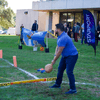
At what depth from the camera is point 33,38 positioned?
14.5m

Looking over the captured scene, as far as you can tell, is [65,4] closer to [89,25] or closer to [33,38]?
[33,38]

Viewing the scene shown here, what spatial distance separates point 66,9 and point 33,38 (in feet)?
57.2

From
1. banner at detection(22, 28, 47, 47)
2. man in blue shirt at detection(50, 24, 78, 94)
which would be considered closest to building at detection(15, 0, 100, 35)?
banner at detection(22, 28, 47, 47)

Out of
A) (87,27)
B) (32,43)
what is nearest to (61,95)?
(87,27)

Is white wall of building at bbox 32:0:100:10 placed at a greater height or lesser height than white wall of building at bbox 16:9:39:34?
greater

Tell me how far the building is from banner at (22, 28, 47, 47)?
15.0 m

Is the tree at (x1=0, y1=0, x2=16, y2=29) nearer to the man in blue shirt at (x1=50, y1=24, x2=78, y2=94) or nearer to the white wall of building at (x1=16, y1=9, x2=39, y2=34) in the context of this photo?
the white wall of building at (x1=16, y1=9, x2=39, y2=34)

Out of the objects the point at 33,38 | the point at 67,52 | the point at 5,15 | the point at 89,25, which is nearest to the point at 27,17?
the point at 5,15

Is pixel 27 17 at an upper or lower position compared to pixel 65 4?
lower

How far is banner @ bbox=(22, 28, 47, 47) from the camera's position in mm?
14385

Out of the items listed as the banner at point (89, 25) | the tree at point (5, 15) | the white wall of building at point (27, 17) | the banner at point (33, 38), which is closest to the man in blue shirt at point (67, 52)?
the banner at point (89, 25)

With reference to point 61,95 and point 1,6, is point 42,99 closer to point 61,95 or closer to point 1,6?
point 61,95

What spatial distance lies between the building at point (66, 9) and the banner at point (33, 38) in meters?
15.0

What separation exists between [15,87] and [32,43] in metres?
9.55
